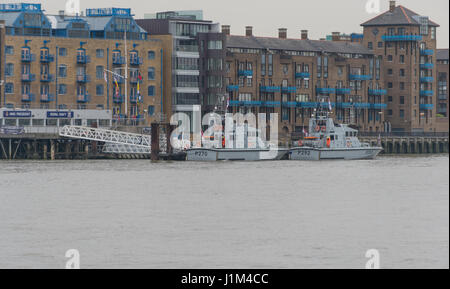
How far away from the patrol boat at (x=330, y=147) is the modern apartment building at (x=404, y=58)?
48.4 metres

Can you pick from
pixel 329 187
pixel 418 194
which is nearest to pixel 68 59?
pixel 329 187

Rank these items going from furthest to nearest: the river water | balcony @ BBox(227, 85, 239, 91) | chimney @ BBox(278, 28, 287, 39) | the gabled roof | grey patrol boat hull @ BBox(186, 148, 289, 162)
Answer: the gabled roof → chimney @ BBox(278, 28, 287, 39) → balcony @ BBox(227, 85, 239, 91) → grey patrol boat hull @ BBox(186, 148, 289, 162) → the river water

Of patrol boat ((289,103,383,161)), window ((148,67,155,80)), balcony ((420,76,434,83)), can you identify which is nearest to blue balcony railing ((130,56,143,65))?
window ((148,67,155,80))

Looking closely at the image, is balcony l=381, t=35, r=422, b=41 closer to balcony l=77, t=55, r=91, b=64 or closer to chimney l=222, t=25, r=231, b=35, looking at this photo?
chimney l=222, t=25, r=231, b=35

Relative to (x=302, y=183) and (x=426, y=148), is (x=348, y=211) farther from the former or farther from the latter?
(x=426, y=148)

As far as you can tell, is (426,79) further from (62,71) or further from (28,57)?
(28,57)

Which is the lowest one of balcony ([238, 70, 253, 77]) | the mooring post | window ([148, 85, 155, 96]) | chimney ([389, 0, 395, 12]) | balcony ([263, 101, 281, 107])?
the mooring post

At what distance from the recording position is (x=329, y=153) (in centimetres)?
12044

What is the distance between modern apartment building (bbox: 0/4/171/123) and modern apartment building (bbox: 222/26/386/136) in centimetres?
1276

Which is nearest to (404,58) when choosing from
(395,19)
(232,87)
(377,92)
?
(395,19)

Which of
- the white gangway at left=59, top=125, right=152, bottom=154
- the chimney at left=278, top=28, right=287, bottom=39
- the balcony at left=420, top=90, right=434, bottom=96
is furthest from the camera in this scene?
the balcony at left=420, top=90, right=434, bottom=96

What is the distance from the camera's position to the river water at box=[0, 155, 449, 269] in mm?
39656

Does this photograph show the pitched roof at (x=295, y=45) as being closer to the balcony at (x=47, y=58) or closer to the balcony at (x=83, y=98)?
Result: the balcony at (x=83, y=98)
